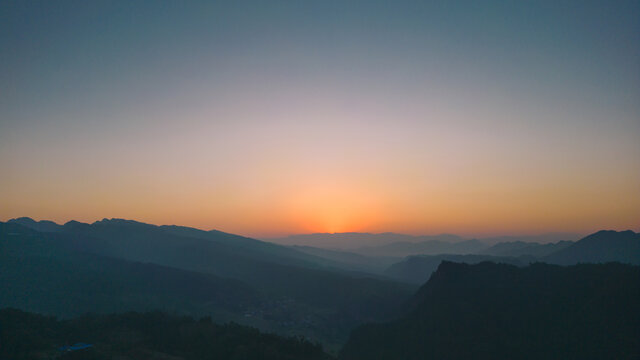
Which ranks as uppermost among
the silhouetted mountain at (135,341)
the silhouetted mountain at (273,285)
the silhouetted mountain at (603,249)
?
the silhouetted mountain at (603,249)

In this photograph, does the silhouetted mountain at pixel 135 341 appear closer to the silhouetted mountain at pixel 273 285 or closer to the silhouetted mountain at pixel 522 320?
the silhouetted mountain at pixel 522 320

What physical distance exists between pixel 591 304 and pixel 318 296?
82230 mm

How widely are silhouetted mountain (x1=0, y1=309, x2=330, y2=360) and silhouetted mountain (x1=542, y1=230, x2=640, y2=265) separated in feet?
575

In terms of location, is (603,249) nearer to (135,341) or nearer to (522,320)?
(522,320)

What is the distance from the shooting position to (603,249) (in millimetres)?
171750

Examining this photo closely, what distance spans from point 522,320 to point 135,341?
2108 inches

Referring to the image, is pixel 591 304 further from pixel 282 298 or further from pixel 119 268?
pixel 119 268

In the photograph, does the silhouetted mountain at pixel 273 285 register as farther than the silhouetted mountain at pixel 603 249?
No

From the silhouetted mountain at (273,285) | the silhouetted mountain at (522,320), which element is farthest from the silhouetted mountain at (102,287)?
the silhouetted mountain at (522,320)

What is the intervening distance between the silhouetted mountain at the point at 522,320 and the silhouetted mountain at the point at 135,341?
17.6 metres

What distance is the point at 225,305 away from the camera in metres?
103

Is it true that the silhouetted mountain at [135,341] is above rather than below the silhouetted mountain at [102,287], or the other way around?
above

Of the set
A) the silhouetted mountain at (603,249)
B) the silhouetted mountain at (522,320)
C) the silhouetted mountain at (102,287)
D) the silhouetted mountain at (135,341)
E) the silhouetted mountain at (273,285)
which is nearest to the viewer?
the silhouetted mountain at (135,341)

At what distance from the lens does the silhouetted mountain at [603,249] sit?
529ft
